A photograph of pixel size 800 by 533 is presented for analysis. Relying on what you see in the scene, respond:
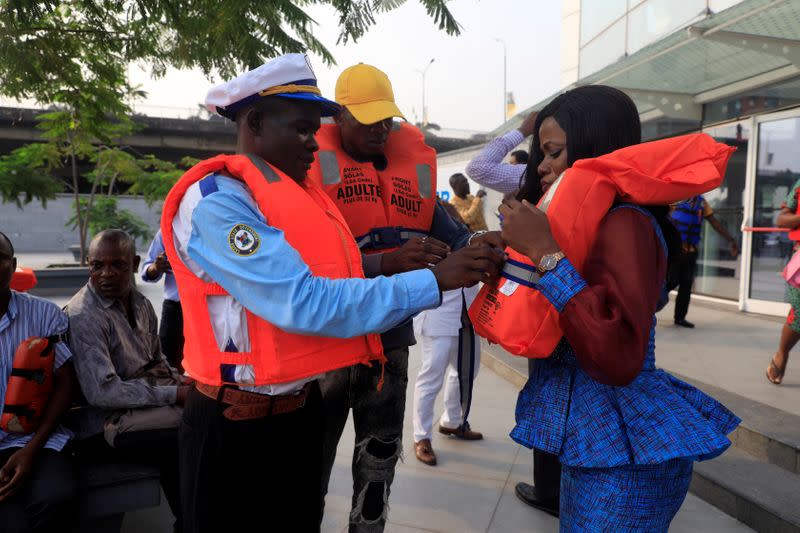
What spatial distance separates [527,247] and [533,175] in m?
0.54

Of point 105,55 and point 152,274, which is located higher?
point 105,55

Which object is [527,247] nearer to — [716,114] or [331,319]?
[331,319]

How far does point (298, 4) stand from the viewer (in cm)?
371

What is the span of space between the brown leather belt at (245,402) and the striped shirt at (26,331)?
134 centimetres

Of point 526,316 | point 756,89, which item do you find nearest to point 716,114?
point 756,89

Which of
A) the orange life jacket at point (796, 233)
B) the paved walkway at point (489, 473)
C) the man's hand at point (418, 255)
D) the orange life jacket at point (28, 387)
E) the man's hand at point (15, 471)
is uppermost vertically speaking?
the man's hand at point (418, 255)

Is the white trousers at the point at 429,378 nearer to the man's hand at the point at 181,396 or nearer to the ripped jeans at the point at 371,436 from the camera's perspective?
the ripped jeans at the point at 371,436

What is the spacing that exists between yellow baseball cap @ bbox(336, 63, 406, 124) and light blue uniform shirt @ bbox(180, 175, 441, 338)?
2.79 feet

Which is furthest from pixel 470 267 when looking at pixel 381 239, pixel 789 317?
pixel 789 317

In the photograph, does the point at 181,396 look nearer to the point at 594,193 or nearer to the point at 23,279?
the point at 23,279

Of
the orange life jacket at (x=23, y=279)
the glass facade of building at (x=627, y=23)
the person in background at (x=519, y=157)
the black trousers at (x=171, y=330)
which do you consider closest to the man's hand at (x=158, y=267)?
the black trousers at (x=171, y=330)

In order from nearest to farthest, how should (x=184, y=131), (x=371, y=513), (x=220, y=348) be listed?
1. (x=220, y=348)
2. (x=371, y=513)
3. (x=184, y=131)

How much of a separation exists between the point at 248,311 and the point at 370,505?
1.25 metres

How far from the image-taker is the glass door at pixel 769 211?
23.9ft
